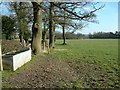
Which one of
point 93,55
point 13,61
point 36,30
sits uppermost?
point 36,30

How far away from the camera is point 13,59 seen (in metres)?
11.5

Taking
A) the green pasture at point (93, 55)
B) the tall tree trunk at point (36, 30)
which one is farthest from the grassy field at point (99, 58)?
the tall tree trunk at point (36, 30)

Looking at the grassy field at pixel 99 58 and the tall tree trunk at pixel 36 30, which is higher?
the tall tree trunk at pixel 36 30

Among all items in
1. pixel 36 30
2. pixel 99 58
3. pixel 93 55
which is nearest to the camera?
pixel 99 58

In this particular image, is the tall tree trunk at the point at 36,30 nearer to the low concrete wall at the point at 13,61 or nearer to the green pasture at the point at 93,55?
the green pasture at the point at 93,55

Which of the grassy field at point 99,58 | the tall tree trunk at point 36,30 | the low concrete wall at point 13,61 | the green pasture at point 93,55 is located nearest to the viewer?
the grassy field at point 99,58

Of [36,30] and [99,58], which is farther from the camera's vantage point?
[36,30]

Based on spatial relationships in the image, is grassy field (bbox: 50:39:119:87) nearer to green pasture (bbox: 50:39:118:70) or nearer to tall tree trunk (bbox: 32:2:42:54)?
green pasture (bbox: 50:39:118:70)

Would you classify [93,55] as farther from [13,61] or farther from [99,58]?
[13,61]

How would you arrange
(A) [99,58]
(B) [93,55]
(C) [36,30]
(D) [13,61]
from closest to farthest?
(D) [13,61]
(A) [99,58]
(C) [36,30]
(B) [93,55]

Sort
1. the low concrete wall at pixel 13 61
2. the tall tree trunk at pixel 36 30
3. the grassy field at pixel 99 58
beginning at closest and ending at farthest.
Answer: the grassy field at pixel 99 58
the low concrete wall at pixel 13 61
the tall tree trunk at pixel 36 30

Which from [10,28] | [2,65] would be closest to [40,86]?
[2,65]

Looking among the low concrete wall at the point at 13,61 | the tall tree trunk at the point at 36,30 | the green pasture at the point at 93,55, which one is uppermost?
the tall tree trunk at the point at 36,30

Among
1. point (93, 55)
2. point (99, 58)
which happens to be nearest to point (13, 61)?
point (99, 58)
